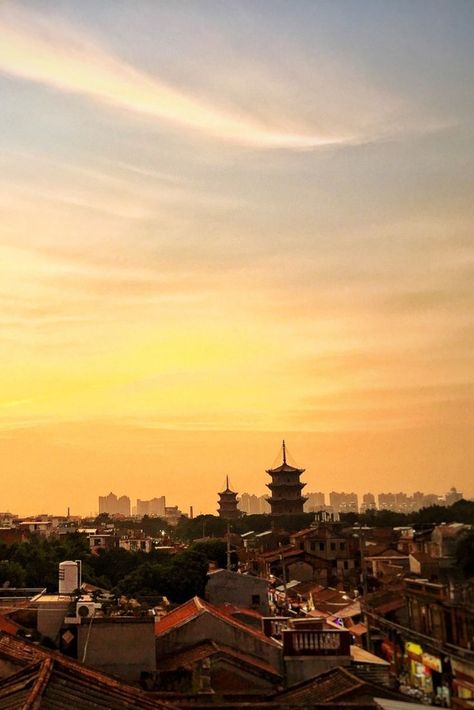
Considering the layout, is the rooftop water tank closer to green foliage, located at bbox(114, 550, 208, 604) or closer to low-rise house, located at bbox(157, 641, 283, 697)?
low-rise house, located at bbox(157, 641, 283, 697)

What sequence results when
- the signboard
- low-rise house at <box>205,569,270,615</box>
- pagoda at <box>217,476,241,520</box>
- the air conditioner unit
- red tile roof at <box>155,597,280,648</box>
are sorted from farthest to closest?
pagoda at <box>217,476,241,520</box> → low-rise house at <box>205,569,270,615</box> → the signboard → red tile roof at <box>155,597,280,648</box> → the air conditioner unit

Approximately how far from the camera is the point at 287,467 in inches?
4070

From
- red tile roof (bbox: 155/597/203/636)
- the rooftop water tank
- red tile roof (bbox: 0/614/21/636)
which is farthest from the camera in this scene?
the rooftop water tank

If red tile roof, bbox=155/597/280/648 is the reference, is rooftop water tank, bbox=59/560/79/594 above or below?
above

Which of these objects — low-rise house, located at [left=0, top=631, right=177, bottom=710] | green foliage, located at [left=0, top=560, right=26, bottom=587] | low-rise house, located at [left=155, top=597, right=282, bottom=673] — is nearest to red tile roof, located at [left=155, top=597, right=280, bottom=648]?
low-rise house, located at [left=155, top=597, right=282, bottom=673]

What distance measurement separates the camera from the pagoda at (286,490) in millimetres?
102438

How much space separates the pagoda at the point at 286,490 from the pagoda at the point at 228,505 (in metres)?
20.5

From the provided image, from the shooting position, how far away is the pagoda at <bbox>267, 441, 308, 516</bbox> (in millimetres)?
102438

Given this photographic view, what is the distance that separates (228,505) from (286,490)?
75.0ft

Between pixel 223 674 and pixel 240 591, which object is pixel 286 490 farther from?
pixel 223 674

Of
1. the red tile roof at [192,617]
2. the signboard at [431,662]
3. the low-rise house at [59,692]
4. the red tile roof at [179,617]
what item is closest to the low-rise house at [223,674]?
the red tile roof at [192,617]

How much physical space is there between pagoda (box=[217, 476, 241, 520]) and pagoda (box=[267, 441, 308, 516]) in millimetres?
20493

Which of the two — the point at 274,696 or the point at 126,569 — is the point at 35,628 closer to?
the point at 274,696

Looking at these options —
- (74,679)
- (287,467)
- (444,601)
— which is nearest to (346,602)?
(444,601)
